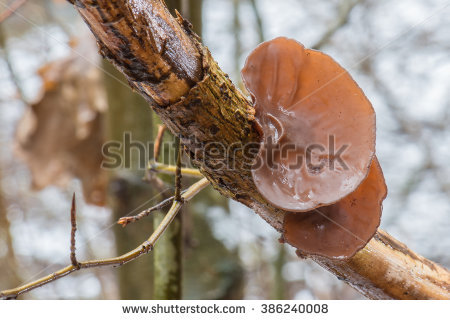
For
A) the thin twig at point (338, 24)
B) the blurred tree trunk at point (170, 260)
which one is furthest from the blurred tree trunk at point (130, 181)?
the thin twig at point (338, 24)

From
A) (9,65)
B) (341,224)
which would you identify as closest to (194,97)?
(341,224)

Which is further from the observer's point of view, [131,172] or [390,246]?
[131,172]

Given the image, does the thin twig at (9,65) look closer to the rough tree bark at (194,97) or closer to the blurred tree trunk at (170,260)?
the blurred tree trunk at (170,260)

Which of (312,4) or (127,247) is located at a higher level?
(312,4)

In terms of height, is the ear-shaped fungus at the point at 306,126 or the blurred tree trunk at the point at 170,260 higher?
the ear-shaped fungus at the point at 306,126

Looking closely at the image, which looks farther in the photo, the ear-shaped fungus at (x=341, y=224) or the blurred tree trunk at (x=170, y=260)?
the blurred tree trunk at (x=170, y=260)

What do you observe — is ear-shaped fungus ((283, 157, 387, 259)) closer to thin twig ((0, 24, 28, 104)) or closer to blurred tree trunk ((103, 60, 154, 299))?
blurred tree trunk ((103, 60, 154, 299))

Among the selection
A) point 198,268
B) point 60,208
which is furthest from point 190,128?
point 60,208
